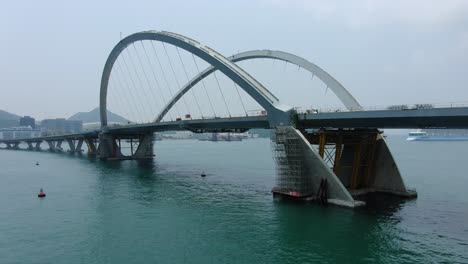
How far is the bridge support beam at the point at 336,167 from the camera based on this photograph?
41031 mm

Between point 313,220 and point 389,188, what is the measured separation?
694 inches

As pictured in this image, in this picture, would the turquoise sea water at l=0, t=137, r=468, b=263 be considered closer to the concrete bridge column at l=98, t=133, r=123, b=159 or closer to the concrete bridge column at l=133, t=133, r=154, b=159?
the concrete bridge column at l=133, t=133, r=154, b=159

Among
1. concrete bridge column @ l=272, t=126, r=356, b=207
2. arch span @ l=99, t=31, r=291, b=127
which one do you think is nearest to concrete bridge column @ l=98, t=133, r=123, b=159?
arch span @ l=99, t=31, r=291, b=127

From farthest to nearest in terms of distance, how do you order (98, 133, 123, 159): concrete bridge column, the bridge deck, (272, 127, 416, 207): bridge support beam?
(98, 133, 123, 159): concrete bridge column < (272, 127, 416, 207): bridge support beam < the bridge deck

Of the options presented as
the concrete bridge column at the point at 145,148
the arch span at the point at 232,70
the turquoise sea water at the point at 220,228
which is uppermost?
the arch span at the point at 232,70

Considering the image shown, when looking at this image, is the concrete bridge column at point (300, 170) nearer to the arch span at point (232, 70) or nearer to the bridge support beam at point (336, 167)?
the bridge support beam at point (336, 167)

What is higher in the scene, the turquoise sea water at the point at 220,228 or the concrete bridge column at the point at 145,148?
the concrete bridge column at the point at 145,148

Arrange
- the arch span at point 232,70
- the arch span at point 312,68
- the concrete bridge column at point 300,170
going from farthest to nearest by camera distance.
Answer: the arch span at point 312,68 < the arch span at point 232,70 < the concrete bridge column at point 300,170

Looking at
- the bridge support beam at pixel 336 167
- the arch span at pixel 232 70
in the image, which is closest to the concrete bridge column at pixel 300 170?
the bridge support beam at pixel 336 167

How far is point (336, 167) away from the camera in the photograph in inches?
1821

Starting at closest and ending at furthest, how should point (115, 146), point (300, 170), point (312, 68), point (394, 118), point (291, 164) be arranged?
point (394, 118) < point (300, 170) < point (291, 164) < point (312, 68) < point (115, 146)

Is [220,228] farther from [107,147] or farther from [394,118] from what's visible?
[107,147]

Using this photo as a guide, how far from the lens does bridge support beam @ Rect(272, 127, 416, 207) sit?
135ft

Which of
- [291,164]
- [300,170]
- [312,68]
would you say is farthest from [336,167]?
[312,68]
